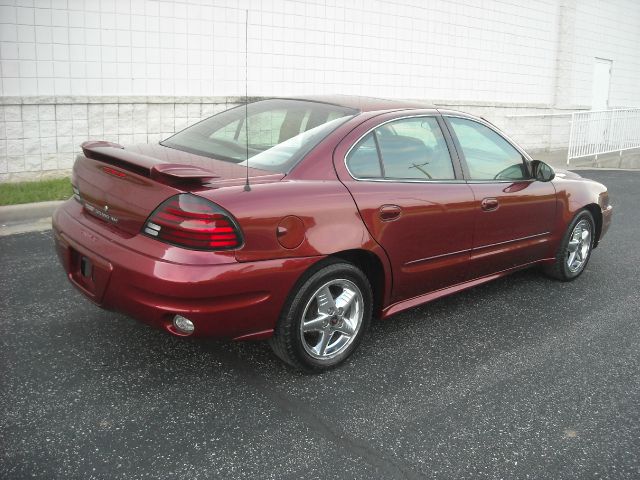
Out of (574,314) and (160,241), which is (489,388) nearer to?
(574,314)

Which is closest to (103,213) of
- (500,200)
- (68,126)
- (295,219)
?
(295,219)

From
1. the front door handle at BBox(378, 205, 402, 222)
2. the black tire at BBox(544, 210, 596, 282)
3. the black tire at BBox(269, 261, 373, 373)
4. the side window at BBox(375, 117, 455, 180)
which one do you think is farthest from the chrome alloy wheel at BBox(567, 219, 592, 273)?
the black tire at BBox(269, 261, 373, 373)

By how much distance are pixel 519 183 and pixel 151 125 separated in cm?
638

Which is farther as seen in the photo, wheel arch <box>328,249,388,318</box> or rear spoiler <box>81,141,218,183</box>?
wheel arch <box>328,249,388,318</box>

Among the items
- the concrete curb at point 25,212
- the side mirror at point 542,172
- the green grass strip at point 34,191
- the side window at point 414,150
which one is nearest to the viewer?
the side window at point 414,150

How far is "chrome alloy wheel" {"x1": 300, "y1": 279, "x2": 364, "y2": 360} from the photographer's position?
3428 mm

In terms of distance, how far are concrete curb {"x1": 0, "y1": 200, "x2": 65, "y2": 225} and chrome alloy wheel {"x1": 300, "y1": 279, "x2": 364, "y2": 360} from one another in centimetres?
446

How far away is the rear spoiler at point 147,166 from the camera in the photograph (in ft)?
10.0

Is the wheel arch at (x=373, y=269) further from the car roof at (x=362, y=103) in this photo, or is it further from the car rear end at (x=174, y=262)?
the car roof at (x=362, y=103)

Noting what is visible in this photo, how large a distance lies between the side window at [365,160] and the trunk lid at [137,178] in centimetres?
49

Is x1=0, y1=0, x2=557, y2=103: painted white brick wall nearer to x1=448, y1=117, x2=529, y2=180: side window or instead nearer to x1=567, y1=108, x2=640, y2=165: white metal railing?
x1=567, y1=108, x2=640, y2=165: white metal railing

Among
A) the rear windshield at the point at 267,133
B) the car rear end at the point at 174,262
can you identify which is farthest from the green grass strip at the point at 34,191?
the car rear end at the point at 174,262

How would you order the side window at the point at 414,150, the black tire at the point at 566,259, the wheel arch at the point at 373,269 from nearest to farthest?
the wheel arch at the point at 373,269, the side window at the point at 414,150, the black tire at the point at 566,259

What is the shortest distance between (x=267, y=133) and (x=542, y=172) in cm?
217
